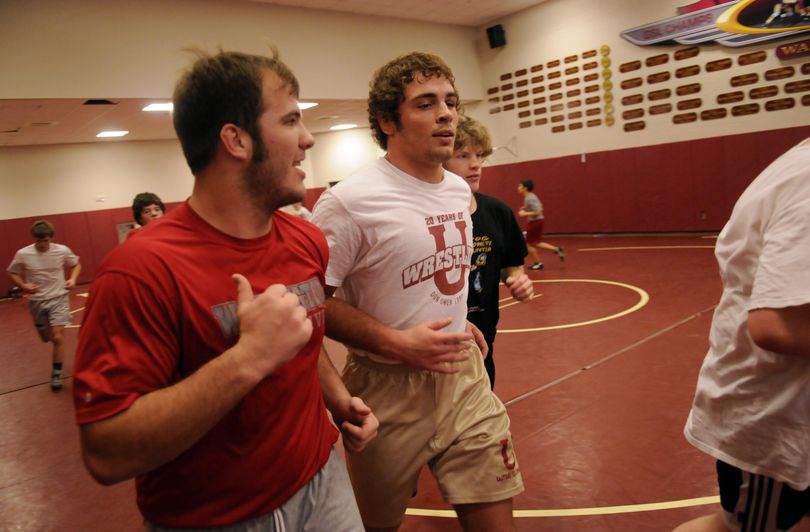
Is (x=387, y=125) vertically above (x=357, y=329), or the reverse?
(x=387, y=125)

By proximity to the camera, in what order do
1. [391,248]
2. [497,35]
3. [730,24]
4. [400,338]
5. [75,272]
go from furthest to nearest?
[497,35] < [730,24] < [75,272] < [391,248] < [400,338]

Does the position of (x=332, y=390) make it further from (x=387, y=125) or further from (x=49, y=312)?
(x=49, y=312)

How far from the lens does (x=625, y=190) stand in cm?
1445

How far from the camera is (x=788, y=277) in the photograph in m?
1.47

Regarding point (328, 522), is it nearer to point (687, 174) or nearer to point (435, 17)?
point (687, 174)

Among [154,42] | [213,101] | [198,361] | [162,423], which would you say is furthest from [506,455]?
[154,42]

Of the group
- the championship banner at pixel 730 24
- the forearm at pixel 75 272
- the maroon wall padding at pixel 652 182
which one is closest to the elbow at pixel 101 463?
the forearm at pixel 75 272

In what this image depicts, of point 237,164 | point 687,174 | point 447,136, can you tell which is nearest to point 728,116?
point 687,174

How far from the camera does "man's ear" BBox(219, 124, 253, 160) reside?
151cm

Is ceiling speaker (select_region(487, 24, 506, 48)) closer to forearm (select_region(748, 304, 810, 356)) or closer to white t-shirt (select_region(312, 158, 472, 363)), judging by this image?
white t-shirt (select_region(312, 158, 472, 363))

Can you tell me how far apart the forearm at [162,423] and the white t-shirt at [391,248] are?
101 cm

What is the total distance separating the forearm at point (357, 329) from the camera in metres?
2.18

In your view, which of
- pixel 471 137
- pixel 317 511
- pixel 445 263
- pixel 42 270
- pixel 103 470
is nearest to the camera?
pixel 103 470

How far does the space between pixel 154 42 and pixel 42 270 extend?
18.3 feet
